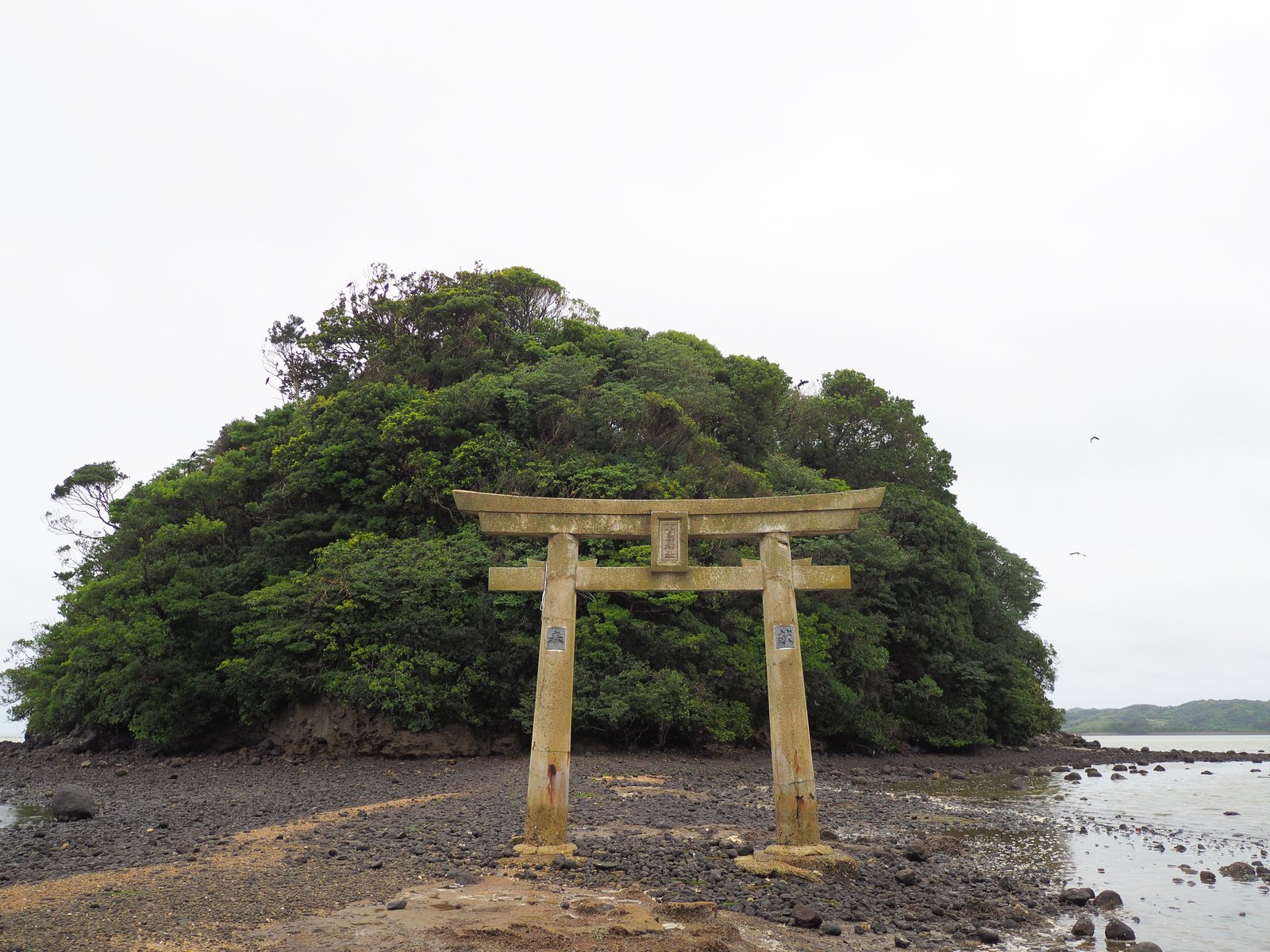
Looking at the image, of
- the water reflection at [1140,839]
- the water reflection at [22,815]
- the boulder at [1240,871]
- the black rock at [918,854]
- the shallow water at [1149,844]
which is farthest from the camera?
the water reflection at [22,815]

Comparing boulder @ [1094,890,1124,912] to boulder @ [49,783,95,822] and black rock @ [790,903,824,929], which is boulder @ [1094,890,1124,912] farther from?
boulder @ [49,783,95,822]

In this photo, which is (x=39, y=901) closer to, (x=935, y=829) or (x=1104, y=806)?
(x=935, y=829)

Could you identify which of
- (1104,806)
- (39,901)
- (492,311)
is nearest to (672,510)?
(39,901)

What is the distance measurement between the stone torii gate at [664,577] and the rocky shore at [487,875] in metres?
0.94

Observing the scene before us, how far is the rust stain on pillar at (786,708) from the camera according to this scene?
31.7 ft

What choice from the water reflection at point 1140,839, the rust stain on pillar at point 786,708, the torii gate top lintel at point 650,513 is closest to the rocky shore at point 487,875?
the water reflection at point 1140,839

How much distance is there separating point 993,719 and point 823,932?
2698cm

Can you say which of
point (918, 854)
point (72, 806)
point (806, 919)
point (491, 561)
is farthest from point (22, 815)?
point (918, 854)

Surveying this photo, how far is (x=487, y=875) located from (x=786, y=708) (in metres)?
3.75

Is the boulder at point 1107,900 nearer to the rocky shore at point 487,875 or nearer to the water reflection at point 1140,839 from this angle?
the water reflection at point 1140,839

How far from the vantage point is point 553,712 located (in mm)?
9984

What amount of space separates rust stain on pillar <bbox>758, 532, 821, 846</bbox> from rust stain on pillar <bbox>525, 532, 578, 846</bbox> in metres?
2.37

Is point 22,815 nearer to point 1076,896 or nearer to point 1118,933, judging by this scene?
point 1076,896

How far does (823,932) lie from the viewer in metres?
7.58
